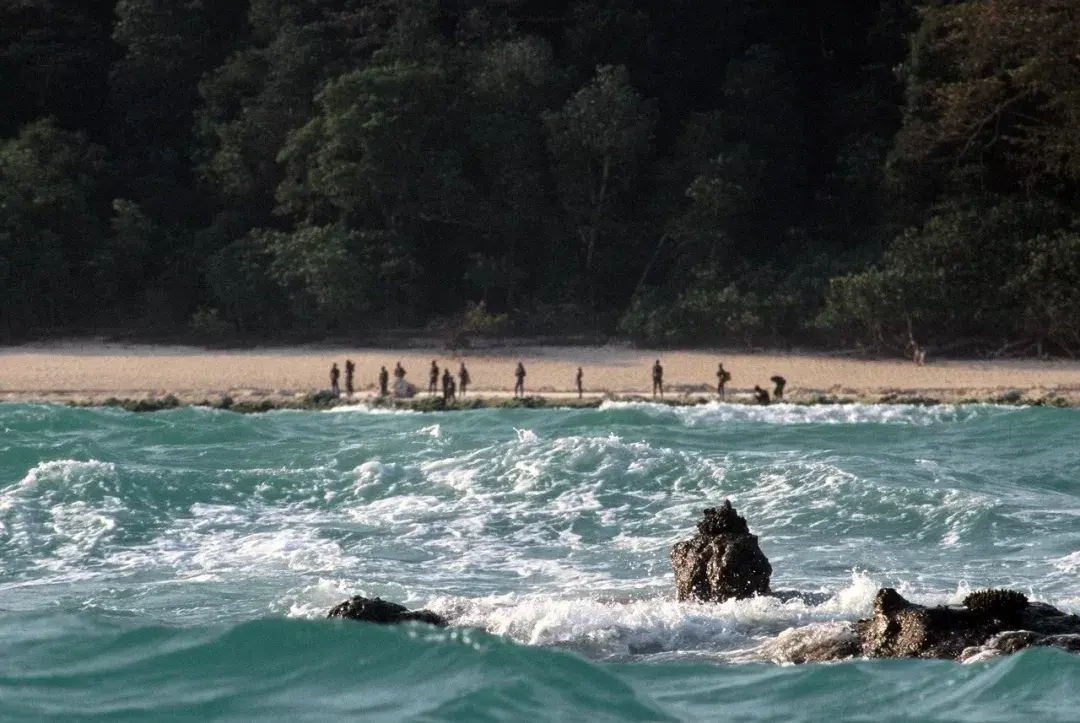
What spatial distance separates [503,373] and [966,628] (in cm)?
2207

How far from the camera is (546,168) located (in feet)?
135

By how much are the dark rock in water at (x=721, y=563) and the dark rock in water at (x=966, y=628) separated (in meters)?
1.59

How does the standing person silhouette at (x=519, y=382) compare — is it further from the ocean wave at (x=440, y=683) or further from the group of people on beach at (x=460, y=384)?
the ocean wave at (x=440, y=683)

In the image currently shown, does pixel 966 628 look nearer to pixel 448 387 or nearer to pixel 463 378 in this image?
pixel 448 387

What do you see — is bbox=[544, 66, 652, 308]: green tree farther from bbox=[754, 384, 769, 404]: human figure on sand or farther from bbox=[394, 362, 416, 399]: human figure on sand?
bbox=[754, 384, 769, 404]: human figure on sand

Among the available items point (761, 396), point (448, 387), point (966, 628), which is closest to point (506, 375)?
point (448, 387)

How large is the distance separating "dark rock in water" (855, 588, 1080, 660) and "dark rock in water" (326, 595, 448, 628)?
3.47 meters

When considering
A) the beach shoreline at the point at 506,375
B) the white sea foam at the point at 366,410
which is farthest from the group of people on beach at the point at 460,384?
the white sea foam at the point at 366,410

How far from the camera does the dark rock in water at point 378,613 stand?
14.2m

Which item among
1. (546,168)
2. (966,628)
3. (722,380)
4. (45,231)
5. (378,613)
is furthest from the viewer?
(546,168)

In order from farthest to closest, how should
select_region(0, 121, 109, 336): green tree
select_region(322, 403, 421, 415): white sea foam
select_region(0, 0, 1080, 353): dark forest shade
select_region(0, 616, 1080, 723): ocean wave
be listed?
select_region(0, 121, 109, 336): green tree → select_region(0, 0, 1080, 353): dark forest shade → select_region(322, 403, 421, 415): white sea foam → select_region(0, 616, 1080, 723): ocean wave

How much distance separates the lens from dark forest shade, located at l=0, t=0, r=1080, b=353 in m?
36.6

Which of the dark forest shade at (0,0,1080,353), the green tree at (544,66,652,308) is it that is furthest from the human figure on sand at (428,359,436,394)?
the green tree at (544,66,652,308)

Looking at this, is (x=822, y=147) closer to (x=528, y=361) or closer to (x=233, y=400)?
(x=528, y=361)
